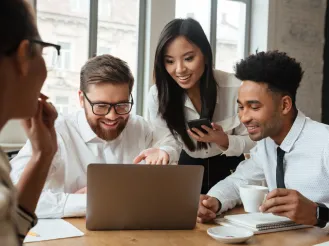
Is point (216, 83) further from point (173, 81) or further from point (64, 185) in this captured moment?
point (64, 185)

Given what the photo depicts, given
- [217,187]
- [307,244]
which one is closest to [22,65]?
[307,244]

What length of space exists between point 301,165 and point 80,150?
901mm

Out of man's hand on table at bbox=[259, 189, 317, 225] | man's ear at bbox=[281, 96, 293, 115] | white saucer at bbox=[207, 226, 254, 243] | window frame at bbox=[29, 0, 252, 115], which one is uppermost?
window frame at bbox=[29, 0, 252, 115]

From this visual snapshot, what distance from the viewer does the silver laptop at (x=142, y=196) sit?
1208 mm

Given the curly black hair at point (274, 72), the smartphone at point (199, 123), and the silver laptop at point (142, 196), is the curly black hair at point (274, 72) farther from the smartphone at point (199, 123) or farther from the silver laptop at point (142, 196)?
the silver laptop at point (142, 196)

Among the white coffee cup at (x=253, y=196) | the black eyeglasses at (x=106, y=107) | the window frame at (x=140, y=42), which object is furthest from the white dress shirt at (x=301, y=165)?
the window frame at (x=140, y=42)

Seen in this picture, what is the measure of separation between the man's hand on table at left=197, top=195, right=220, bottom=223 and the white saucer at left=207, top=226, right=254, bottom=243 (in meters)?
0.12

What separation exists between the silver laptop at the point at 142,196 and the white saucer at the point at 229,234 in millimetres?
89

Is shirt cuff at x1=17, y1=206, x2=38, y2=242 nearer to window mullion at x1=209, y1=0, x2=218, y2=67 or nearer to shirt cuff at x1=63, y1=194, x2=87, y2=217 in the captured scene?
shirt cuff at x1=63, y1=194, x2=87, y2=217

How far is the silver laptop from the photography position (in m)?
1.21

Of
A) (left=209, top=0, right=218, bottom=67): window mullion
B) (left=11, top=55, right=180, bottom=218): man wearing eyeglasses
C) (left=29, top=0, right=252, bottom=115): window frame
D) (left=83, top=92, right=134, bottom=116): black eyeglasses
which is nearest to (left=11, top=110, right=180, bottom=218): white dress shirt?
(left=11, top=55, right=180, bottom=218): man wearing eyeglasses

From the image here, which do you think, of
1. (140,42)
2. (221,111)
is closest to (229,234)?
(221,111)

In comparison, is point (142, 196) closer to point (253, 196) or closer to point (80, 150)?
point (253, 196)

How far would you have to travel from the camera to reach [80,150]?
5.80 feet
